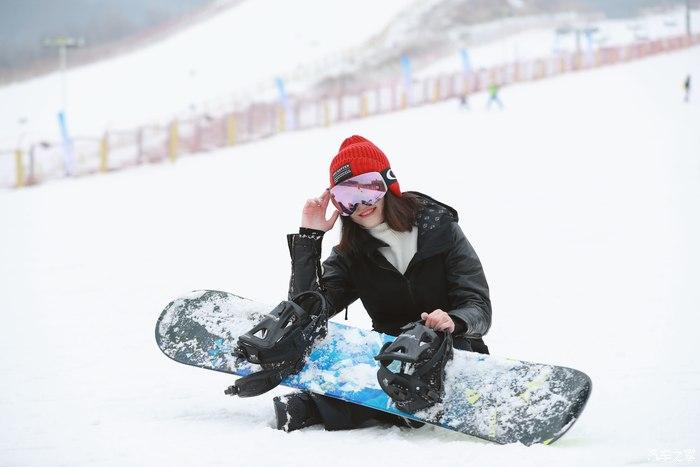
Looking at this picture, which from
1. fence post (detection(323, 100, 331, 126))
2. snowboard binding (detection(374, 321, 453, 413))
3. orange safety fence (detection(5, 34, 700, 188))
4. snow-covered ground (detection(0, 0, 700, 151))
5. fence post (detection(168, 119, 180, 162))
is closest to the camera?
snowboard binding (detection(374, 321, 453, 413))

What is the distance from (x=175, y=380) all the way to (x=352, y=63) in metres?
54.8

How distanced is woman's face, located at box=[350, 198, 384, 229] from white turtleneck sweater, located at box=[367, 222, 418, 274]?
2 centimetres

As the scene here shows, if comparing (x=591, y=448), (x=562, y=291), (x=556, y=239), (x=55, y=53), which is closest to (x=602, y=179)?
(x=556, y=239)

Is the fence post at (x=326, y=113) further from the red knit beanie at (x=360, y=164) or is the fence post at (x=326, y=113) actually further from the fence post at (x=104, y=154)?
the red knit beanie at (x=360, y=164)

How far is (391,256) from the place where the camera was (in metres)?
3.38

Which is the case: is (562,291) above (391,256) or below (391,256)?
below

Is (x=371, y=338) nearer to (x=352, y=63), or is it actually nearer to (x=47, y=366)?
(x=47, y=366)

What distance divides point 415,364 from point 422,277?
0.52 m

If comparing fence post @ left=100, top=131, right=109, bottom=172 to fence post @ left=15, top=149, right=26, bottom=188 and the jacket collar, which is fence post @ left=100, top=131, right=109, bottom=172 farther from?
the jacket collar

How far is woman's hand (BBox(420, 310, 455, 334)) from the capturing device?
303cm

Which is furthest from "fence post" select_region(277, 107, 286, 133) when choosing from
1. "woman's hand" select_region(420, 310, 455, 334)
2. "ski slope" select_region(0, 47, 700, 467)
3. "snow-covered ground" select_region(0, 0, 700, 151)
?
"woman's hand" select_region(420, 310, 455, 334)

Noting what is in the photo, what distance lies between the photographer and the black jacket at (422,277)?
10.8 feet

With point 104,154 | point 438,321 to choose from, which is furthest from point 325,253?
point 104,154

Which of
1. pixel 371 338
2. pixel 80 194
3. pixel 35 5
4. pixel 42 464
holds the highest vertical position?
pixel 35 5
